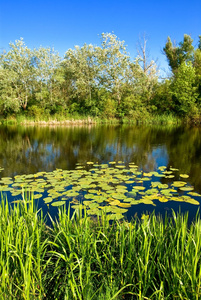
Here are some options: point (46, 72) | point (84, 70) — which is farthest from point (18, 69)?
point (84, 70)

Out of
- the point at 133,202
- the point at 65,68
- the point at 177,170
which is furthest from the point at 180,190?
the point at 65,68

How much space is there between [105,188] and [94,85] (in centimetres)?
3178

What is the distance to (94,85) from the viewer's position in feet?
116

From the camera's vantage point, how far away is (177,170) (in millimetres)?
7820

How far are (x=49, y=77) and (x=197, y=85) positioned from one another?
21822 mm

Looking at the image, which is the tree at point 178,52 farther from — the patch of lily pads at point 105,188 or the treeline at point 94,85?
the patch of lily pads at point 105,188

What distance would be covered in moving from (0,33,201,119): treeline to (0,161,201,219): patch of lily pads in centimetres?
2560

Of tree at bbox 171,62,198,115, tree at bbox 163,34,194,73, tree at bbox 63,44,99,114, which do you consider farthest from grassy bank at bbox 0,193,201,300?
tree at bbox 163,34,194,73

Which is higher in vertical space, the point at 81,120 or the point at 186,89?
the point at 186,89

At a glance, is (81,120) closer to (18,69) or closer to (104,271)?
(18,69)

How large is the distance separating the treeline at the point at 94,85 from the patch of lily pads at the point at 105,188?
84.0 feet

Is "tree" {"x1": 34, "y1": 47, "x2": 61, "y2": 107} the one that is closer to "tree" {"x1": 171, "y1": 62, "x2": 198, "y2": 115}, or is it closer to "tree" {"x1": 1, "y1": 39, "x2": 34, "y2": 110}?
"tree" {"x1": 1, "y1": 39, "x2": 34, "y2": 110}

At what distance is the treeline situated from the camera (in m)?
30.8

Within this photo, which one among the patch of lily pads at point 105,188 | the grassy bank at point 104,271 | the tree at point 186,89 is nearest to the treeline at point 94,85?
the tree at point 186,89
